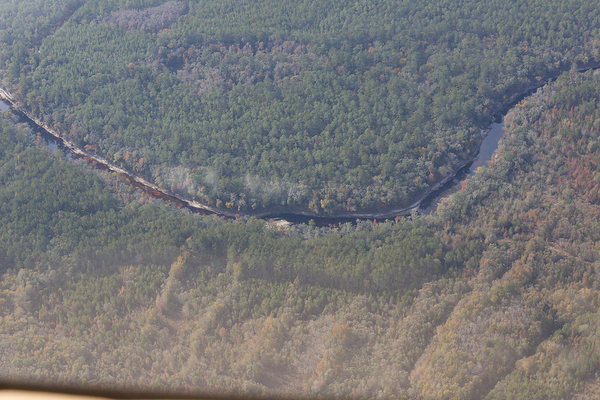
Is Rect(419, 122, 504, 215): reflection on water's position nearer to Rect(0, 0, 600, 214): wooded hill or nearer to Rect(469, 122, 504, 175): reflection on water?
Rect(469, 122, 504, 175): reflection on water

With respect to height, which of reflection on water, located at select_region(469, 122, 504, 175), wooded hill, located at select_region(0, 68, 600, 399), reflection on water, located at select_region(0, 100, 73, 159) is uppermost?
reflection on water, located at select_region(469, 122, 504, 175)

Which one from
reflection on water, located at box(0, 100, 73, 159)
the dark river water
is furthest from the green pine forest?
reflection on water, located at box(0, 100, 73, 159)

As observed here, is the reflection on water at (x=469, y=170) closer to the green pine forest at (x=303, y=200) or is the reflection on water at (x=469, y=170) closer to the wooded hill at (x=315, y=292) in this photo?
the green pine forest at (x=303, y=200)

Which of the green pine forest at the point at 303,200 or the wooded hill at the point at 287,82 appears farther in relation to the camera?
the wooded hill at the point at 287,82

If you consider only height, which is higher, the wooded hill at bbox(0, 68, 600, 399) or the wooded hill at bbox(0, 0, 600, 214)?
the wooded hill at bbox(0, 0, 600, 214)

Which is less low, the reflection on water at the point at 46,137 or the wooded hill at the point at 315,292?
the reflection on water at the point at 46,137

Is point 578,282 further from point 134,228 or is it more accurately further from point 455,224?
point 134,228

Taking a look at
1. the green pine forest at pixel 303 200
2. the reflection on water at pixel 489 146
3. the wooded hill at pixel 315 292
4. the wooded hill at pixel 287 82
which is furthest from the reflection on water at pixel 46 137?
the reflection on water at pixel 489 146
